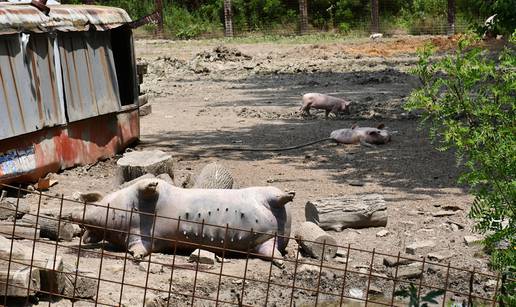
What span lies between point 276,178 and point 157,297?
4881 mm

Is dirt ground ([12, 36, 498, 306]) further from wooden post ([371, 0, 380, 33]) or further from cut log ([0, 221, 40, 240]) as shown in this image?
wooden post ([371, 0, 380, 33])

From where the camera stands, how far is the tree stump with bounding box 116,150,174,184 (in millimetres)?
10531

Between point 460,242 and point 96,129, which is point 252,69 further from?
point 460,242

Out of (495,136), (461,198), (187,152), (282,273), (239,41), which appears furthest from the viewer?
(239,41)

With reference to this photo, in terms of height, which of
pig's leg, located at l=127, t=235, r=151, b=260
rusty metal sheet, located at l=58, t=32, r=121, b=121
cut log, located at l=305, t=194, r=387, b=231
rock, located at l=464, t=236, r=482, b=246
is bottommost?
rock, located at l=464, t=236, r=482, b=246

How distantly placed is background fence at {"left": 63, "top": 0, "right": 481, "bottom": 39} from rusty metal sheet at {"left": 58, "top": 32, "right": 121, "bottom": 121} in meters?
20.9

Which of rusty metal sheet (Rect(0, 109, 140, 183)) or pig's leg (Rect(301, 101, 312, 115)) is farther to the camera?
pig's leg (Rect(301, 101, 312, 115))

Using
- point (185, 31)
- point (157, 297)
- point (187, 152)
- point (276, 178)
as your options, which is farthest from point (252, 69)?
point (157, 297)

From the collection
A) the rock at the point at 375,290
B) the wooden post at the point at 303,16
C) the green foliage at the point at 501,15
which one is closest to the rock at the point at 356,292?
the rock at the point at 375,290

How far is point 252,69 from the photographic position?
25.2m

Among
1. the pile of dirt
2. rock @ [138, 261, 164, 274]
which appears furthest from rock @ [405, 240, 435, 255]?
the pile of dirt

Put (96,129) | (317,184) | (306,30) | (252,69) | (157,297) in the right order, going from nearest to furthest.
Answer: (157,297), (317,184), (96,129), (252,69), (306,30)

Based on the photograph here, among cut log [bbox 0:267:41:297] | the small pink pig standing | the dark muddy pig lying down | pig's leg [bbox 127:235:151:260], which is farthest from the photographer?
the small pink pig standing

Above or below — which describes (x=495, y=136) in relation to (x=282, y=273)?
above
